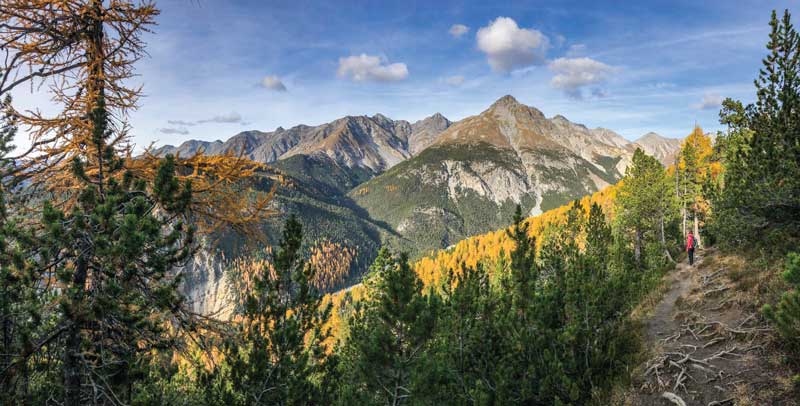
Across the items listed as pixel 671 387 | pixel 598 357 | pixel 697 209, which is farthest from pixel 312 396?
pixel 697 209

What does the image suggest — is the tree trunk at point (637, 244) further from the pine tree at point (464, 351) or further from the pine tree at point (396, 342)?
the pine tree at point (396, 342)

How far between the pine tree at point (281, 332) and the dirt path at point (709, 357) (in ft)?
27.6

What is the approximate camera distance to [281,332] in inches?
391

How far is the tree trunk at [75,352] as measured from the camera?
4464mm

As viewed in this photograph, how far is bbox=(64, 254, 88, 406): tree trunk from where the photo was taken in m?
4.46

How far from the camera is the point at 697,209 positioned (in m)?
33.2

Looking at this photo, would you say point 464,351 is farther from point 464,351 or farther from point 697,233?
point 697,233

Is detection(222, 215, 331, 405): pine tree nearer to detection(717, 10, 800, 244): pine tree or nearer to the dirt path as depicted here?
the dirt path

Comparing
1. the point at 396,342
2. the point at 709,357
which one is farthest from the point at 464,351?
the point at 709,357

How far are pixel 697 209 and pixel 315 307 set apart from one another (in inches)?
1458

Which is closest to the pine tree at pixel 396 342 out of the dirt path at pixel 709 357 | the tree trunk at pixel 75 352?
the dirt path at pixel 709 357

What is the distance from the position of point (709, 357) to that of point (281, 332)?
435 inches

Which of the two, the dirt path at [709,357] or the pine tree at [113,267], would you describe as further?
the dirt path at [709,357]

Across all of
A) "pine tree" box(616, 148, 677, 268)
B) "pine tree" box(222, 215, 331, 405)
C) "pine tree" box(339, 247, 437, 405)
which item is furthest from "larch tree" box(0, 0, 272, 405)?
"pine tree" box(616, 148, 677, 268)
